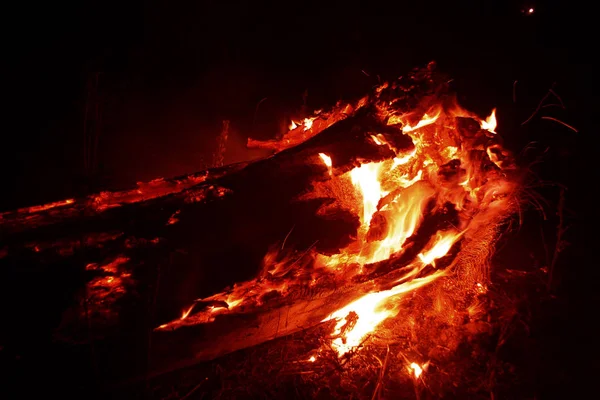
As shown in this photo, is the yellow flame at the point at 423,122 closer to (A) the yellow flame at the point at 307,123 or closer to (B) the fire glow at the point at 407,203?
(B) the fire glow at the point at 407,203

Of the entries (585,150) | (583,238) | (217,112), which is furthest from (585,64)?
(217,112)

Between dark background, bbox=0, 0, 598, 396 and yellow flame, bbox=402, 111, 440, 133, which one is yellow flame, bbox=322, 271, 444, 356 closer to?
yellow flame, bbox=402, 111, 440, 133

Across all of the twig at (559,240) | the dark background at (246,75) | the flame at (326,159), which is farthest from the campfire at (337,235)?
the dark background at (246,75)

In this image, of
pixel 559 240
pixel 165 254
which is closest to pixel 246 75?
pixel 165 254

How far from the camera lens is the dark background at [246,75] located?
4.30 m

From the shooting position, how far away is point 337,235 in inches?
104

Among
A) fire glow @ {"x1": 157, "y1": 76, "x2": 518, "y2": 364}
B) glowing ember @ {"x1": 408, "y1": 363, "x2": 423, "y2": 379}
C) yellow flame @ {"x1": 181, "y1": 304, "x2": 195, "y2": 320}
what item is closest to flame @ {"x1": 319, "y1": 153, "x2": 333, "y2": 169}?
fire glow @ {"x1": 157, "y1": 76, "x2": 518, "y2": 364}

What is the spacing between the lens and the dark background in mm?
4297

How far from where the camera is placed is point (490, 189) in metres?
3.09

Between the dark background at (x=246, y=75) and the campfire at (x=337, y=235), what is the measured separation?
1108 millimetres

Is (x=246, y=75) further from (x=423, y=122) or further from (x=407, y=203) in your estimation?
(x=407, y=203)

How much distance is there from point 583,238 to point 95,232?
18.0 feet

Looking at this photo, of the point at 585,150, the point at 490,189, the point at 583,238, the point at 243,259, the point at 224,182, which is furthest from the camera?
the point at 585,150

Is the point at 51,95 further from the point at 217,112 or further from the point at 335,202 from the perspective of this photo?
the point at 335,202
